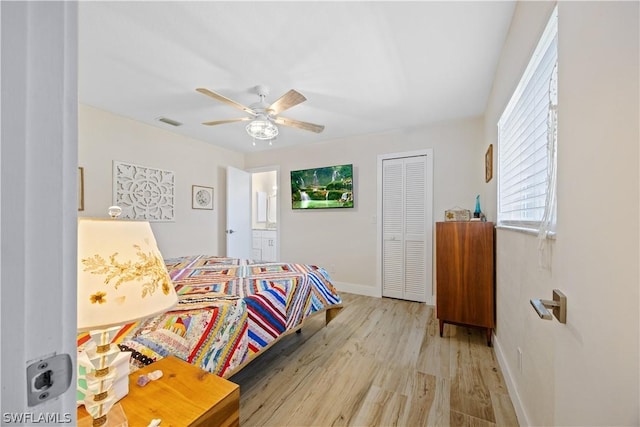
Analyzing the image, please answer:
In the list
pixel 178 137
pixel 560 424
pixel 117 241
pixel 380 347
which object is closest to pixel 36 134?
pixel 117 241

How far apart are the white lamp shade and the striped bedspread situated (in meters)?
0.64

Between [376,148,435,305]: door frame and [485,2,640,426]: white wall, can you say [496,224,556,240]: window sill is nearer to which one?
[485,2,640,426]: white wall

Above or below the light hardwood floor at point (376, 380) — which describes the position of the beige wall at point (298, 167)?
above

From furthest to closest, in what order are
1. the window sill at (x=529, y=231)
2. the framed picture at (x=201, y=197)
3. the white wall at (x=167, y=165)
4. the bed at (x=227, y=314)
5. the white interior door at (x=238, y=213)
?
the white interior door at (x=238, y=213) < the framed picture at (x=201, y=197) < the white wall at (x=167, y=165) < the bed at (x=227, y=314) < the window sill at (x=529, y=231)

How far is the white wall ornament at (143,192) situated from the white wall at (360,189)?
1638 millimetres

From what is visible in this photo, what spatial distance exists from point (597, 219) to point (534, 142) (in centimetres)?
90

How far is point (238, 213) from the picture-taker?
455cm

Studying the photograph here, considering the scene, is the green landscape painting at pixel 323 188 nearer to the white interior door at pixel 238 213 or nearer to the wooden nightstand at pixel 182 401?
the white interior door at pixel 238 213

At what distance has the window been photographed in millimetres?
→ 1067

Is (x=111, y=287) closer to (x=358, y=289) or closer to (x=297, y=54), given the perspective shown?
(x=297, y=54)

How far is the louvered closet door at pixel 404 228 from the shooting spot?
3471 millimetres

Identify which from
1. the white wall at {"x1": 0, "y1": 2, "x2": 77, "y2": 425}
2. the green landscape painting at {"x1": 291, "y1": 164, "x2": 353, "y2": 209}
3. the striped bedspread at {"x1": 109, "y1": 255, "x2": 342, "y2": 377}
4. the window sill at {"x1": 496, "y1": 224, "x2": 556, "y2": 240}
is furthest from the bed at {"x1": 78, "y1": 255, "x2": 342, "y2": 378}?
the green landscape painting at {"x1": 291, "y1": 164, "x2": 353, "y2": 209}

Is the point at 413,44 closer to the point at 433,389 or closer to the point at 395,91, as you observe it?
the point at 395,91

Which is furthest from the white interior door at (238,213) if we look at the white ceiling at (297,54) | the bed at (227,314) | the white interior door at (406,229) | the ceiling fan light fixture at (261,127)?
the white interior door at (406,229)
